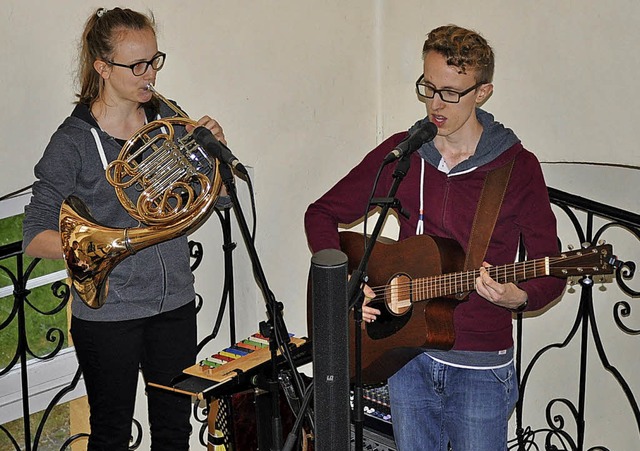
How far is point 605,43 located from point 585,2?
0.17m

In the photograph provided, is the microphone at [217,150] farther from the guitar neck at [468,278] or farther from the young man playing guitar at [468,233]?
the guitar neck at [468,278]

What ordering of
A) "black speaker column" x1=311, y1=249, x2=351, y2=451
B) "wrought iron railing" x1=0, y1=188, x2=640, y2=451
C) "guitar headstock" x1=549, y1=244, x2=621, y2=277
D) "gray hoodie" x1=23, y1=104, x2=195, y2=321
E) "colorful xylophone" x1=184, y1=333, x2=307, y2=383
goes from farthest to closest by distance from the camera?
"wrought iron railing" x1=0, y1=188, x2=640, y2=451
"colorful xylophone" x1=184, y1=333, x2=307, y2=383
"gray hoodie" x1=23, y1=104, x2=195, y2=321
"guitar headstock" x1=549, y1=244, x2=621, y2=277
"black speaker column" x1=311, y1=249, x2=351, y2=451

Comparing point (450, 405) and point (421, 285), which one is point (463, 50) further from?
point (450, 405)

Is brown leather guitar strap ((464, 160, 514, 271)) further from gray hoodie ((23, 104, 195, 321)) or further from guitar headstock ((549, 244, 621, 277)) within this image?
gray hoodie ((23, 104, 195, 321))

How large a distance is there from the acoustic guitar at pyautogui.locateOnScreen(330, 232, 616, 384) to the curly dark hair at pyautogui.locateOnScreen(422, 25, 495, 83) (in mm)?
459

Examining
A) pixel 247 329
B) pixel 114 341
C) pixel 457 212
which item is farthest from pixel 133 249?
pixel 247 329

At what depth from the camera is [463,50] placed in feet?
8.07

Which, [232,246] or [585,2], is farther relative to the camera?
[232,246]

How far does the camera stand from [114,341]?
8.86 ft

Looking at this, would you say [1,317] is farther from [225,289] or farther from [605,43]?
[605,43]

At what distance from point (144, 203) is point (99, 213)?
138 mm

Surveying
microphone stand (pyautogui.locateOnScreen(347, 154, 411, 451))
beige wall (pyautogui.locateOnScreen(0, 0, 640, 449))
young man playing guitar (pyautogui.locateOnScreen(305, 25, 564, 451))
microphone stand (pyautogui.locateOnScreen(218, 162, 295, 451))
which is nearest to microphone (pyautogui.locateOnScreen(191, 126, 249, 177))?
microphone stand (pyautogui.locateOnScreen(218, 162, 295, 451))

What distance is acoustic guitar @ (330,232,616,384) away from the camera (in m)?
2.36

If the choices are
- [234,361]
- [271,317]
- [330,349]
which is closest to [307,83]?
[234,361]
